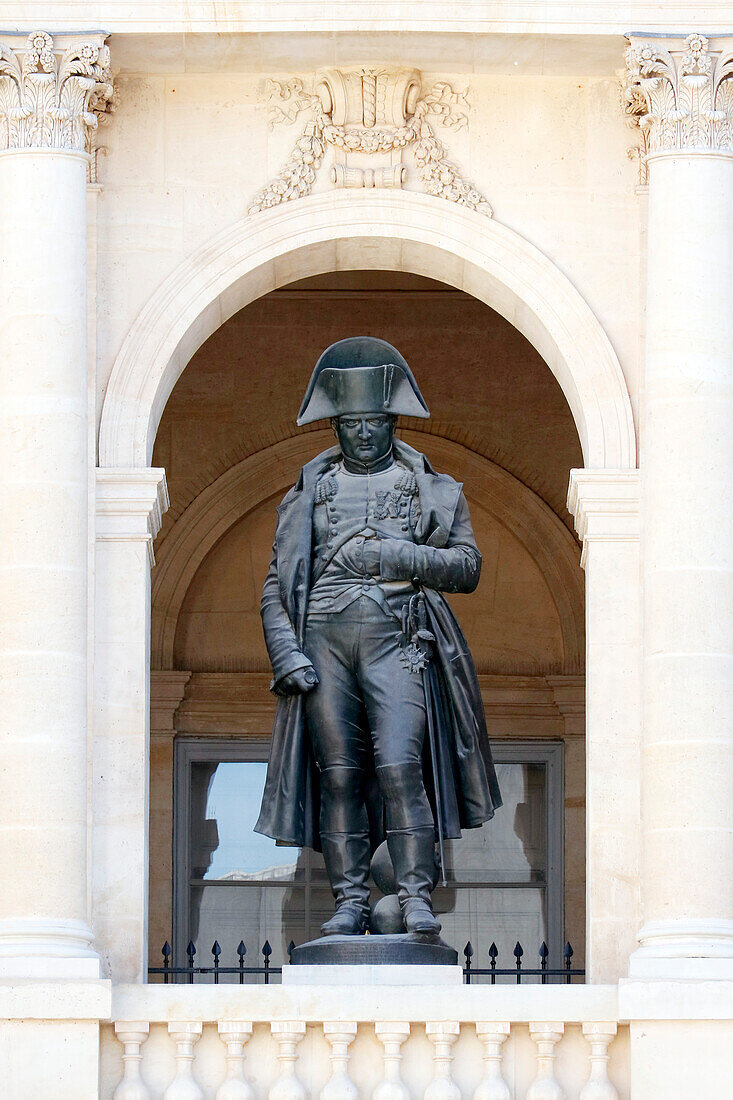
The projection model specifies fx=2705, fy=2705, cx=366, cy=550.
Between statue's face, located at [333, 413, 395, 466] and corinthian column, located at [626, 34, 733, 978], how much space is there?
55.6 inches

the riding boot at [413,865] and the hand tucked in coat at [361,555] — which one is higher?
the hand tucked in coat at [361,555]

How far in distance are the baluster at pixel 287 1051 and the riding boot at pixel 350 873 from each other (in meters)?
0.69

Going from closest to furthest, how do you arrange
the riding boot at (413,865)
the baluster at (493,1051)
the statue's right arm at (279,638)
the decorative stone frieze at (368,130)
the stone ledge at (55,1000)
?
the stone ledge at (55,1000) → the baluster at (493,1051) → the riding boot at (413,865) → the statue's right arm at (279,638) → the decorative stone frieze at (368,130)

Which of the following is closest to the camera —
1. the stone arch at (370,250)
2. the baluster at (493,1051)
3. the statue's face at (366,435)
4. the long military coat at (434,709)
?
the baluster at (493,1051)

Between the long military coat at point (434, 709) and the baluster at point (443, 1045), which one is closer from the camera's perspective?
the baluster at point (443, 1045)

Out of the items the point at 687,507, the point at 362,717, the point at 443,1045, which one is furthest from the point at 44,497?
the point at 443,1045

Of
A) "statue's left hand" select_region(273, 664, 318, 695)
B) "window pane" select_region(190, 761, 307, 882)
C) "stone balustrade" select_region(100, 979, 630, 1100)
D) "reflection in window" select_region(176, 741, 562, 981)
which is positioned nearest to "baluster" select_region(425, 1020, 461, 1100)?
"stone balustrade" select_region(100, 979, 630, 1100)

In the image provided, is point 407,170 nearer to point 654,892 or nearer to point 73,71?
point 73,71

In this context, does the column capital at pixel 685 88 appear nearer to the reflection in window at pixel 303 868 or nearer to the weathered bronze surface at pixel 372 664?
the weathered bronze surface at pixel 372 664

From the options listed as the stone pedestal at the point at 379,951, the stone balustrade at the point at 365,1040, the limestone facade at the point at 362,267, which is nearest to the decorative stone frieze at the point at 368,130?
the limestone facade at the point at 362,267

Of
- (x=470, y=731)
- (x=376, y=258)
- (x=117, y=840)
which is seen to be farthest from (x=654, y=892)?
(x=376, y=258)

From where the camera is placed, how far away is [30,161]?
1457cm

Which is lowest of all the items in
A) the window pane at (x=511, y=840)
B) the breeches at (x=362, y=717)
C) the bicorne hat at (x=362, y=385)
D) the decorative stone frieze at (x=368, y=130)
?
the window pane at (x=511, y=840)

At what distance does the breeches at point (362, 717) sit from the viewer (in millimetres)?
14047
